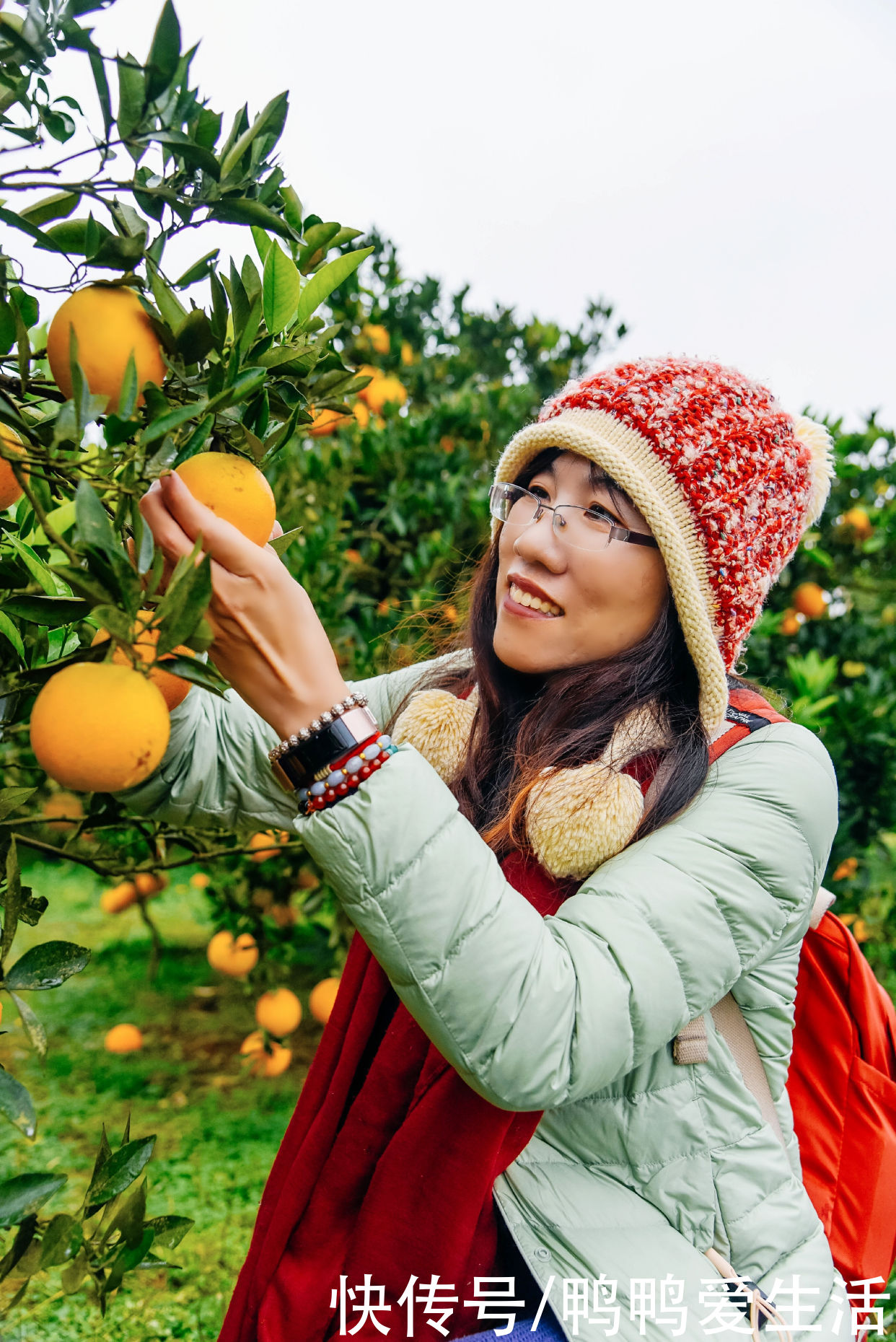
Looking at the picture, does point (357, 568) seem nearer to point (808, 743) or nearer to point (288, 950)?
point (288, 950)

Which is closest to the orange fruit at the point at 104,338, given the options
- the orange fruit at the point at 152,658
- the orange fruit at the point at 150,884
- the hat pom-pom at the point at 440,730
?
the orange fruit at the point at 152,658

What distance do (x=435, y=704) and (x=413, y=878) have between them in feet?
1.60

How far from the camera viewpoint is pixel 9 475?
2.48 feet

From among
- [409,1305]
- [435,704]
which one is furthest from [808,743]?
[409,1305]

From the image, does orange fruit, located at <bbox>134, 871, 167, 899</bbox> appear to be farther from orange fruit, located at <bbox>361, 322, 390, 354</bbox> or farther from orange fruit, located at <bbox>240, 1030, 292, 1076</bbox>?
orange fruit, located at <bbox>361, 322, 390, 354</bbox>

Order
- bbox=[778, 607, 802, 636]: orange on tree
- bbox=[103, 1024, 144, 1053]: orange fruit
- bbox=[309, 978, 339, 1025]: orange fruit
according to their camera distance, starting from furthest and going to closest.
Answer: bbox=[778, 607, 802, 636]: orange on tree → bbox=[103, 1024, 144, 1053]: orange fruit → bbox=[309, 978, 339, 1025]: orange fruit

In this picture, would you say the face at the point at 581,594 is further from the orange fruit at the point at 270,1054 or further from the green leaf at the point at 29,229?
the orange fruit at the point at 270,1054

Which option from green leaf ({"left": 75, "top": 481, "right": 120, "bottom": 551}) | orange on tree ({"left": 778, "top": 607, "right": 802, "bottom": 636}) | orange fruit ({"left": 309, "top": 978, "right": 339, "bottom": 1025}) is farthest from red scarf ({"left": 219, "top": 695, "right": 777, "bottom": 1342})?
orange on tree ({"left": 778, "top": 607, "right": 802, "bottom": 636})

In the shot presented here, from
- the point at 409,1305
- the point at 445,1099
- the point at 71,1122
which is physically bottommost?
the point at 71,1122

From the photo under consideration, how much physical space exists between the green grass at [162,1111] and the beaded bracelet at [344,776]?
3.11ft

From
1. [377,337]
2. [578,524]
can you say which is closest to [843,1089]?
[578,524]

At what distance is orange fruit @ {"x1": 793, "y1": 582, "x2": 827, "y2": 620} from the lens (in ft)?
8.84

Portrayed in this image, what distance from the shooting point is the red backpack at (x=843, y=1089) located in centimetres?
127

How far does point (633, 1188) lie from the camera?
1083 millimetres
